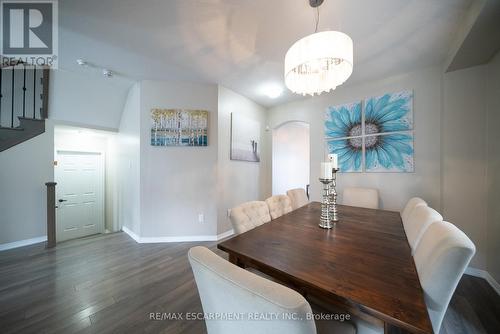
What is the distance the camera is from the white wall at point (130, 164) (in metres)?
2.92

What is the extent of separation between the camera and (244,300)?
51cm

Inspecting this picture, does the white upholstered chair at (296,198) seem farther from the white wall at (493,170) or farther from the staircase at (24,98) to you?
the staircase at (24,98)

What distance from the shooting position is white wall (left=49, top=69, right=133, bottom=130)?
276cm

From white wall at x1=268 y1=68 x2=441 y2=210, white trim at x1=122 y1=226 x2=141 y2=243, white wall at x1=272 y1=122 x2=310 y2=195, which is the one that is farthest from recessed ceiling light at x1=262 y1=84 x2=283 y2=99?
white trim at x1=122 y1=226 x2=141 y2=243

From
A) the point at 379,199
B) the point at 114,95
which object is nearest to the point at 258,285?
the point at 379,199

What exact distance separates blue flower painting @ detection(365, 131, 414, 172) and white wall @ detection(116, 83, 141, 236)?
3591 millimetres

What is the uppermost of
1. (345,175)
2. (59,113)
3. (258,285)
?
(59,113)

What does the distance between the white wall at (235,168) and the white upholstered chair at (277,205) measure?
127 cm

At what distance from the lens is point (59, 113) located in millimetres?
2879

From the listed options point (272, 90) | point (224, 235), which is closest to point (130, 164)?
point (224, 235)

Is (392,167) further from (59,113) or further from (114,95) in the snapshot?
(59,113)

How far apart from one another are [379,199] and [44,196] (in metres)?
5.16

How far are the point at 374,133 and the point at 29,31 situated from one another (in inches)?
167

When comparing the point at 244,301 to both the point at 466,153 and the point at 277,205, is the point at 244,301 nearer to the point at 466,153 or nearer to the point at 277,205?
the point at 277,205
